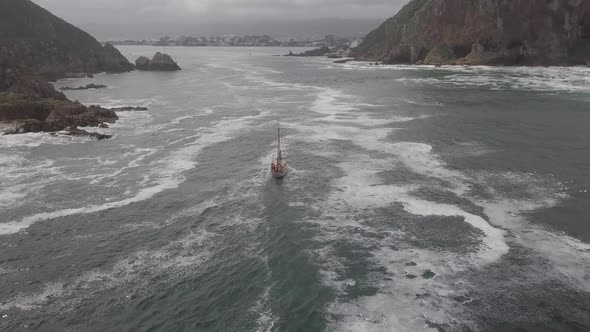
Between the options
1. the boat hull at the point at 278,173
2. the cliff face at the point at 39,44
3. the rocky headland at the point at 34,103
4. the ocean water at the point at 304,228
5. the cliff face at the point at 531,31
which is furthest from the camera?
the cliff face at the point at 39,44

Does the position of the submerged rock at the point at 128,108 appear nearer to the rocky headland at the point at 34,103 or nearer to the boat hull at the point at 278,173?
the rocky headland at the point at 34,103

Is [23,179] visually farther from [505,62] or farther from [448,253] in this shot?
[505,62]

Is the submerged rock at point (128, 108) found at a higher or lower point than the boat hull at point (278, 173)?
higher

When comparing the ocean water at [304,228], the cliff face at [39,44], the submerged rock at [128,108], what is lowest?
the ocean water at [304,228]

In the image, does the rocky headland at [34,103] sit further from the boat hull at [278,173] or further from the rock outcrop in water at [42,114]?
the boat hull at [278,173]

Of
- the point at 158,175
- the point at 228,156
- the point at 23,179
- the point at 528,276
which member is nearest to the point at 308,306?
the point at 528,276

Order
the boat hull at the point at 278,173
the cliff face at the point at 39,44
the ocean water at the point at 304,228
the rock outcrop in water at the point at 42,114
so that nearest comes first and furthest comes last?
the ocean water at the point at 304,228
the boat hull at the point at 278,173
the rock outcrop in water at the point at 42,114
the cliff face at the point at 39,44

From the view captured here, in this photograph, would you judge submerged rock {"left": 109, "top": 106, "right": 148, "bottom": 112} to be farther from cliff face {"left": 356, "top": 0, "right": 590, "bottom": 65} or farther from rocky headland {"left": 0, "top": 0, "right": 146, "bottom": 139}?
cliff face {"left": 356, "top": 0, "right": 590, "bottom": 65}

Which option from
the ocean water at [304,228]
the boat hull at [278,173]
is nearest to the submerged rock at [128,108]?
the ocean water at [304,228]

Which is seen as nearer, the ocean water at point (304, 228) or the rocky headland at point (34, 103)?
the ocean water at point (304, 228)

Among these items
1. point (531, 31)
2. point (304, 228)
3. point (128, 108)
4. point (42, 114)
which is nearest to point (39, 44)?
point (128, 108)
